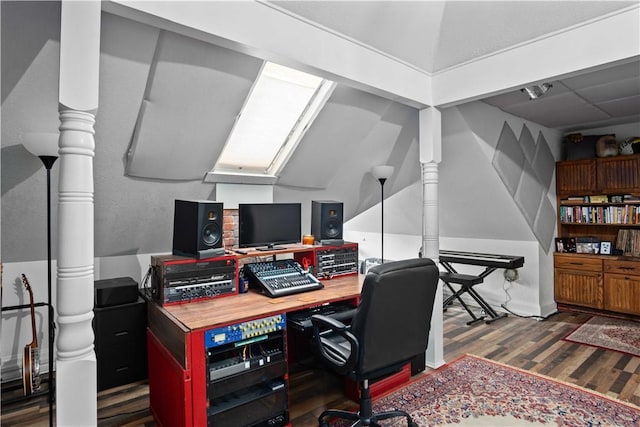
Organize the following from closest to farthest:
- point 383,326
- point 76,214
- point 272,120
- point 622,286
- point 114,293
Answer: point 76,214 → point 383,326 → point 114,293 → point 272,120 → point 622,286

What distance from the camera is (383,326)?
6.29 ft

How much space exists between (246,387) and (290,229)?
1.28 m

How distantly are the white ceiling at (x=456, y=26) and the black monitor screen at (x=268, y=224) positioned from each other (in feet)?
4.46

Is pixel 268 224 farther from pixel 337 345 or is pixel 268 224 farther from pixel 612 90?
pixel 612 90

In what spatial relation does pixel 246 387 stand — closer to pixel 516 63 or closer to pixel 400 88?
pixel 400 88

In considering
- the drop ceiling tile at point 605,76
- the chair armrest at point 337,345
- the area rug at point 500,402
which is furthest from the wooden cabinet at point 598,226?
the chair armrest at point 337,345

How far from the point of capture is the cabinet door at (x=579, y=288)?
177 inches

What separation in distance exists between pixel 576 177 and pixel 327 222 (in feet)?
12.2

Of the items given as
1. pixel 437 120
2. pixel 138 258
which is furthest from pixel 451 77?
pixel 138 258

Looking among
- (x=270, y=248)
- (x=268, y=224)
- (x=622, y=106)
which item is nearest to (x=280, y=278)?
(x=270, y=248)

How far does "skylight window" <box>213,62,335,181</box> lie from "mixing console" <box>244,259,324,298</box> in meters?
1.01

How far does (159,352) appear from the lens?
86.1 inches

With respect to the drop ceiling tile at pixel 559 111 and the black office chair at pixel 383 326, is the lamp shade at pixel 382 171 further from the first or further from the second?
the black office chair at pixel 383 326

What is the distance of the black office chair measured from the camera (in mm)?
1863
